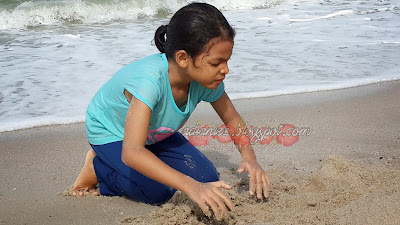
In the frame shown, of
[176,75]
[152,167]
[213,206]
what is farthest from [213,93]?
[213,206]

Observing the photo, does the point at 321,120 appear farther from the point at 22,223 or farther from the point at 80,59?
the point at 80,59

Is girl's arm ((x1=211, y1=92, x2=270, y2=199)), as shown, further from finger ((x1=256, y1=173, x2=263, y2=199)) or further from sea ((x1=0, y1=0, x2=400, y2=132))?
sea ((x1=0, y1=0, x2=400, y2=132))

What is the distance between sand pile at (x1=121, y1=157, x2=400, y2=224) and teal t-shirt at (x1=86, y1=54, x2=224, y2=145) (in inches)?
15.1

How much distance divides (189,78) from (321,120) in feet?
5.84

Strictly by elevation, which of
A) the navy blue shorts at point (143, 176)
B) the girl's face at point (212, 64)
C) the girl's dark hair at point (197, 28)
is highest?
the girl's dark hair at point (197, 28)

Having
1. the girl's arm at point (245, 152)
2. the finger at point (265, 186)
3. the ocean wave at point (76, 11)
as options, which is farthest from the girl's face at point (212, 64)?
the ocean wave at point (76, 11)

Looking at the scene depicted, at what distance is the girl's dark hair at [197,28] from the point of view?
6.76 ft

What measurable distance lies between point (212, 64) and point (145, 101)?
330 mm

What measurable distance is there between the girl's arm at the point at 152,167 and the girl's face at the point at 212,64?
28 cm

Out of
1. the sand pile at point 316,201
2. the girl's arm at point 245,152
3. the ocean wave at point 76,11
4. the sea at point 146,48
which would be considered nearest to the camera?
the sand pile at point 316,201

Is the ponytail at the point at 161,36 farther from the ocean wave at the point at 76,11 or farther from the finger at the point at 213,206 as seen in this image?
the ocean wave at the point at 76,11

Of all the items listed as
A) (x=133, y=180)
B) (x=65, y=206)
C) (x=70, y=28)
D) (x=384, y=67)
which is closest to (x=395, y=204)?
(x=133, y=180)

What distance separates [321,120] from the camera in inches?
148

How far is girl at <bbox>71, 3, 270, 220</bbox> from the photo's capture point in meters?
2.01
